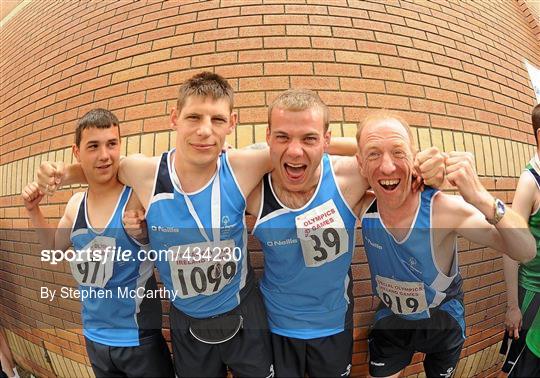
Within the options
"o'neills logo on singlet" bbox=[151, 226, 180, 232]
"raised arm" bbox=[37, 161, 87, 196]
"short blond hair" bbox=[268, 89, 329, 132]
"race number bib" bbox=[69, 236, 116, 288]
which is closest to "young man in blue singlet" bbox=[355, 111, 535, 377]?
"short blond hair" bbox=[268, 89, 329, 132]

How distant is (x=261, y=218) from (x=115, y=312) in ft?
3.68

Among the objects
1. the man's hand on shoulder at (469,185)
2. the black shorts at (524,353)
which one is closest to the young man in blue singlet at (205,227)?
the man's hand on shoulder at (469,185)

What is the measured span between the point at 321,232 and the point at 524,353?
5.13ft

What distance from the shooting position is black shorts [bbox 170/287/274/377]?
191cm

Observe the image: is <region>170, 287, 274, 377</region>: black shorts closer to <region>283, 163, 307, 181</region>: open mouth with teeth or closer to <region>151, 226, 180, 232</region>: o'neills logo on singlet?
<region>151, 226, 180, 232</region>: o'neills logo on singlet

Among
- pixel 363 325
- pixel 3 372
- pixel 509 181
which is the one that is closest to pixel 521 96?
pixel 509 181

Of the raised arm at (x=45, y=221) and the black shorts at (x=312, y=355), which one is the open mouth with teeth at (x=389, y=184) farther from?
the raised arm at (x=45, y=221)

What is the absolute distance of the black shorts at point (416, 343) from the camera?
6.70ft

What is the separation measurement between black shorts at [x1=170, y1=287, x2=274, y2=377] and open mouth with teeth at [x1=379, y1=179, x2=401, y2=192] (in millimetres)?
1028

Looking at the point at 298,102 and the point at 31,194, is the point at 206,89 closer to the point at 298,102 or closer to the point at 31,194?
A: the point at 298,102

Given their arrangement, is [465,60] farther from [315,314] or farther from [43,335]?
[43,335]

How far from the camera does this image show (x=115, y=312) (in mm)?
2035

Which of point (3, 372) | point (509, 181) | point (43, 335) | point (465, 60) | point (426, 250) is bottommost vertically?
point (3, 372)

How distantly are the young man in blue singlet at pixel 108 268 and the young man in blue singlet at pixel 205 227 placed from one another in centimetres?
14
